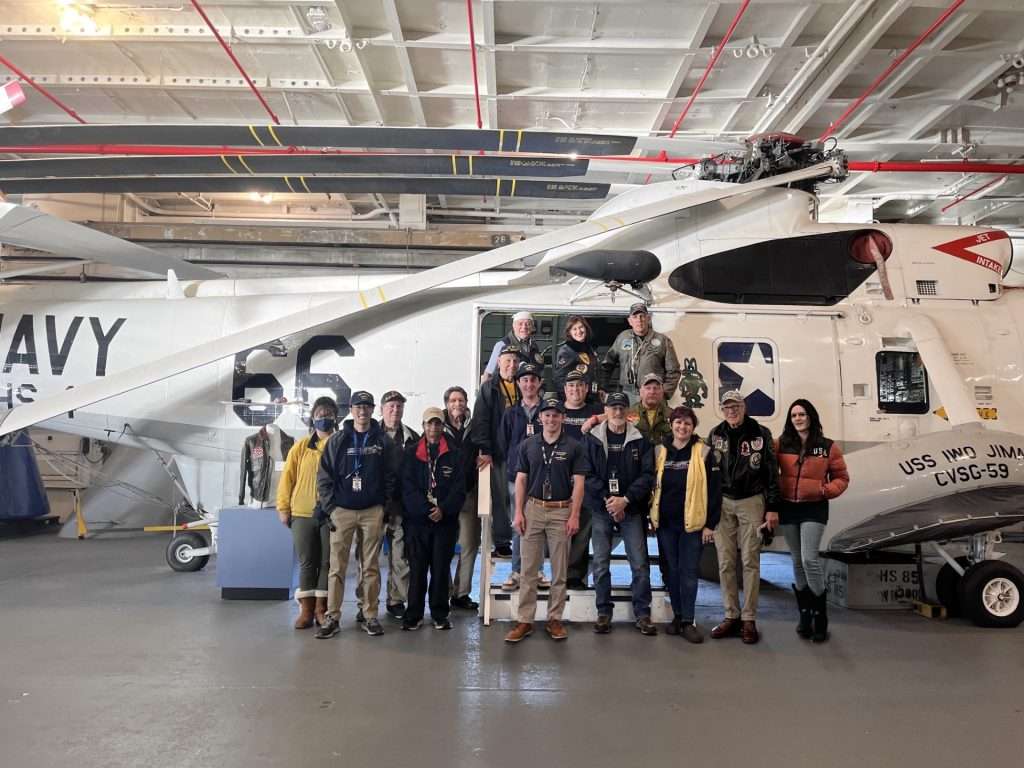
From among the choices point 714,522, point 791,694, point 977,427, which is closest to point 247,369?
point 714,522

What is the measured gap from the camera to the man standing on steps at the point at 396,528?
591cm

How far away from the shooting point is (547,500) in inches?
214

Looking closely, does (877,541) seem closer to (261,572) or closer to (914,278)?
(914,278)

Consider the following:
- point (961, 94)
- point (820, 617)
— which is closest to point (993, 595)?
point (820, 617)

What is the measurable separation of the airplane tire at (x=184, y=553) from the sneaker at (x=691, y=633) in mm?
5389

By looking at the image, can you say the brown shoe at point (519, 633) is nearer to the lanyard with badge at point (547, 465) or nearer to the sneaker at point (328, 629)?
the lanyard with badge at point (547, 465)

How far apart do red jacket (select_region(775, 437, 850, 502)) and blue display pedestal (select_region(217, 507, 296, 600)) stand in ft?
14.0

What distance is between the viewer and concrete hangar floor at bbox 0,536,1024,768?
11.8 ft

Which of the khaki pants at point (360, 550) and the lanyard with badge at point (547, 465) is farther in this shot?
the khaki pants at point (360, 550)

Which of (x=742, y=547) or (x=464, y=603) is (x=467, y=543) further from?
(x=742, y=547)

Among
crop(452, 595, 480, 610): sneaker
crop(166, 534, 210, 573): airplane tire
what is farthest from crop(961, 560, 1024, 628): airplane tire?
crop(166, 534, 210, 573): airplane tire

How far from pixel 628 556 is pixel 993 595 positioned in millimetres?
3266

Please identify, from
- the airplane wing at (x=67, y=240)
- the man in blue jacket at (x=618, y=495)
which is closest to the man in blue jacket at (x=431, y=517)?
the man in blue jacket at (x=618, y=495)

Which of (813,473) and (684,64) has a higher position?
(684,64)
